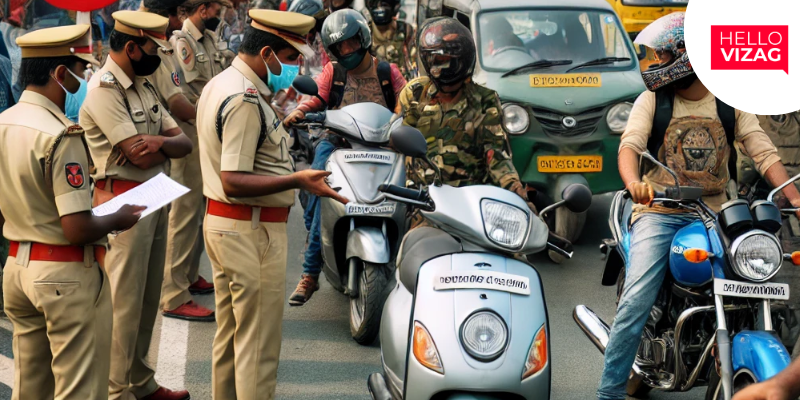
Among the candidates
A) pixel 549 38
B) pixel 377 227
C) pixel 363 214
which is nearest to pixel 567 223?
pixel 549 38

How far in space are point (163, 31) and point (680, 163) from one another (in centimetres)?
271

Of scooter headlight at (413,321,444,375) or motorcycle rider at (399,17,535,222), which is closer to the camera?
scooter headlight at (413,321,444,375)

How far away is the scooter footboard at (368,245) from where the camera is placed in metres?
6.16

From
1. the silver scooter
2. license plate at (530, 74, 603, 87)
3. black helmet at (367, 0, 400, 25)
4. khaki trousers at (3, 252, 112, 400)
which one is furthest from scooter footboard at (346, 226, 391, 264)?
black helmet at (367, 0, 400, 25)

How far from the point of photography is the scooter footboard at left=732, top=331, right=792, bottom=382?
390 cm

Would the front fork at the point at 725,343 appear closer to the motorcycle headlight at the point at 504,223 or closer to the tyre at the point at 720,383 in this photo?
the tyre at the point at 720,383

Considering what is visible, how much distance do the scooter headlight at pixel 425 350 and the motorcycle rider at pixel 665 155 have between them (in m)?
1.21

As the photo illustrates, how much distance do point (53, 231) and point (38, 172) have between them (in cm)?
26

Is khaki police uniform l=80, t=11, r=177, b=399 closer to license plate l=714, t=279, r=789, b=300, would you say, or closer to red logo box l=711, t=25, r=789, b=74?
license plate l=714, t=279, r=789, b=300

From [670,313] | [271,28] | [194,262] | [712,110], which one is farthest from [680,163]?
[194,262]

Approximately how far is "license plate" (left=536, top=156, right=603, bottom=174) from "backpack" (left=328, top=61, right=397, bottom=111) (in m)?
1.91

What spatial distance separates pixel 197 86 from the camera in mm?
7652

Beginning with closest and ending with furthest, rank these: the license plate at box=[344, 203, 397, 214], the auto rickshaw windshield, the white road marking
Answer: the white road marking, the license plate at box=[344, 203, 397, 214], the auto rickshaw windshield

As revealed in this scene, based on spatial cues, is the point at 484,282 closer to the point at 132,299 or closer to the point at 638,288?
the point at 638,288
